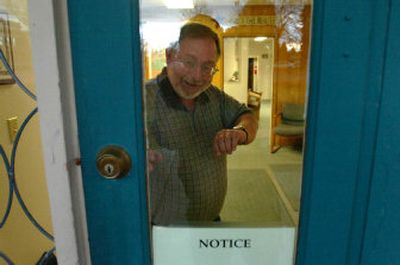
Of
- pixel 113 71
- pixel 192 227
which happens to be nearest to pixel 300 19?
pixel 113 71

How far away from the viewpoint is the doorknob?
0.79 metres

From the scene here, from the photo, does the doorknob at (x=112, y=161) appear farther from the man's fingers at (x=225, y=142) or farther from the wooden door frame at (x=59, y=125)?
the man's fingers at (x=225, y=142)

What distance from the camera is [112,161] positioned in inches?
31.1

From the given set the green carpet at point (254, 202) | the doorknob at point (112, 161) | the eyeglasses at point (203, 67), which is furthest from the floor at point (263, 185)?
the doorknob at point (112, 161)

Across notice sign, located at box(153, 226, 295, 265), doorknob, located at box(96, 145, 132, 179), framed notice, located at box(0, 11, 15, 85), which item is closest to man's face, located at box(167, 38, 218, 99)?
doorknob, located at box(96, 145, 132, 179)

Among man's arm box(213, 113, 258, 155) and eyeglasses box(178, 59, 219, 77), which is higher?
eyeglasses box(178, 59, 219, 77)

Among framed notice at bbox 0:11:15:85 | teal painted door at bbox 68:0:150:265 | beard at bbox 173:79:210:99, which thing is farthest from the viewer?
framed notice at bbox 0:11:15:85

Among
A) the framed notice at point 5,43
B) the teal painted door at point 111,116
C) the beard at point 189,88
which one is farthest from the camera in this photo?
the framed notice at point 5,43

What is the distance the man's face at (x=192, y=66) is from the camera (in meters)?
0.80

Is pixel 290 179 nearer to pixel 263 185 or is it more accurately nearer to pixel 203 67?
pixel 263 185

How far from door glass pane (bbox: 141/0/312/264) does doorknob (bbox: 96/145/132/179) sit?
0.07 metres

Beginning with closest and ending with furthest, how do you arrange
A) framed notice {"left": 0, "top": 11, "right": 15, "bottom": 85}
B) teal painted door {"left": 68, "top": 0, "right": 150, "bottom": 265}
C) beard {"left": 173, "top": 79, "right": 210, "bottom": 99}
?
teal painted door {"left": 68, "top": 0, "right": 150, "bottom": 265} → beard {"left": 173, "top": 79, "right": 210, "bottom": 99} → framed notice {"left": 0, "top": 11, "right": 15, "bottom": 85}

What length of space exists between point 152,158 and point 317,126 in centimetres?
Answer: 46

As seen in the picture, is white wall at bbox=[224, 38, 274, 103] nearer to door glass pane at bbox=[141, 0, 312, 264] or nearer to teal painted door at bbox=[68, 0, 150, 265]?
door glass pane at bbox=[141, 0, 312, 264]
